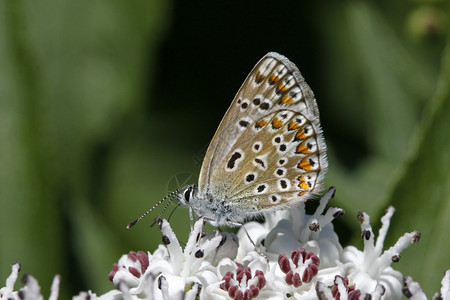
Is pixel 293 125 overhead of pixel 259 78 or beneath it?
beneath

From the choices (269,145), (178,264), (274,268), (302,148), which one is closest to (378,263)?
(274,268)

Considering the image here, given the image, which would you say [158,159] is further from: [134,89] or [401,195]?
[401,195]

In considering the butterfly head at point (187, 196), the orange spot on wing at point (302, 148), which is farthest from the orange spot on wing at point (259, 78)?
the butterfly head at point (187, 196)

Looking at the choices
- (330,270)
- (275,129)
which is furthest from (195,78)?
(330,270)

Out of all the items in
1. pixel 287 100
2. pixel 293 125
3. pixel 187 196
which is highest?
pixel 287 100

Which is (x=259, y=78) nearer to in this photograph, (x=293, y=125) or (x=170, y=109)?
(x=293, y=125)

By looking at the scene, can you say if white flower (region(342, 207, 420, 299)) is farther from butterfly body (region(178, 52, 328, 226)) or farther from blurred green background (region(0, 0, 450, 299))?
butterfly body (region(178, 52, 328, 226))

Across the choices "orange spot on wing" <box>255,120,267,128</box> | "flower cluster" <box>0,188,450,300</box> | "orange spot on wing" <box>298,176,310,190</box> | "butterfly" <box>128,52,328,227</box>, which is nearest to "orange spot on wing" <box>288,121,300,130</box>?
"butterfly" <box>128,52,328,227</box>
